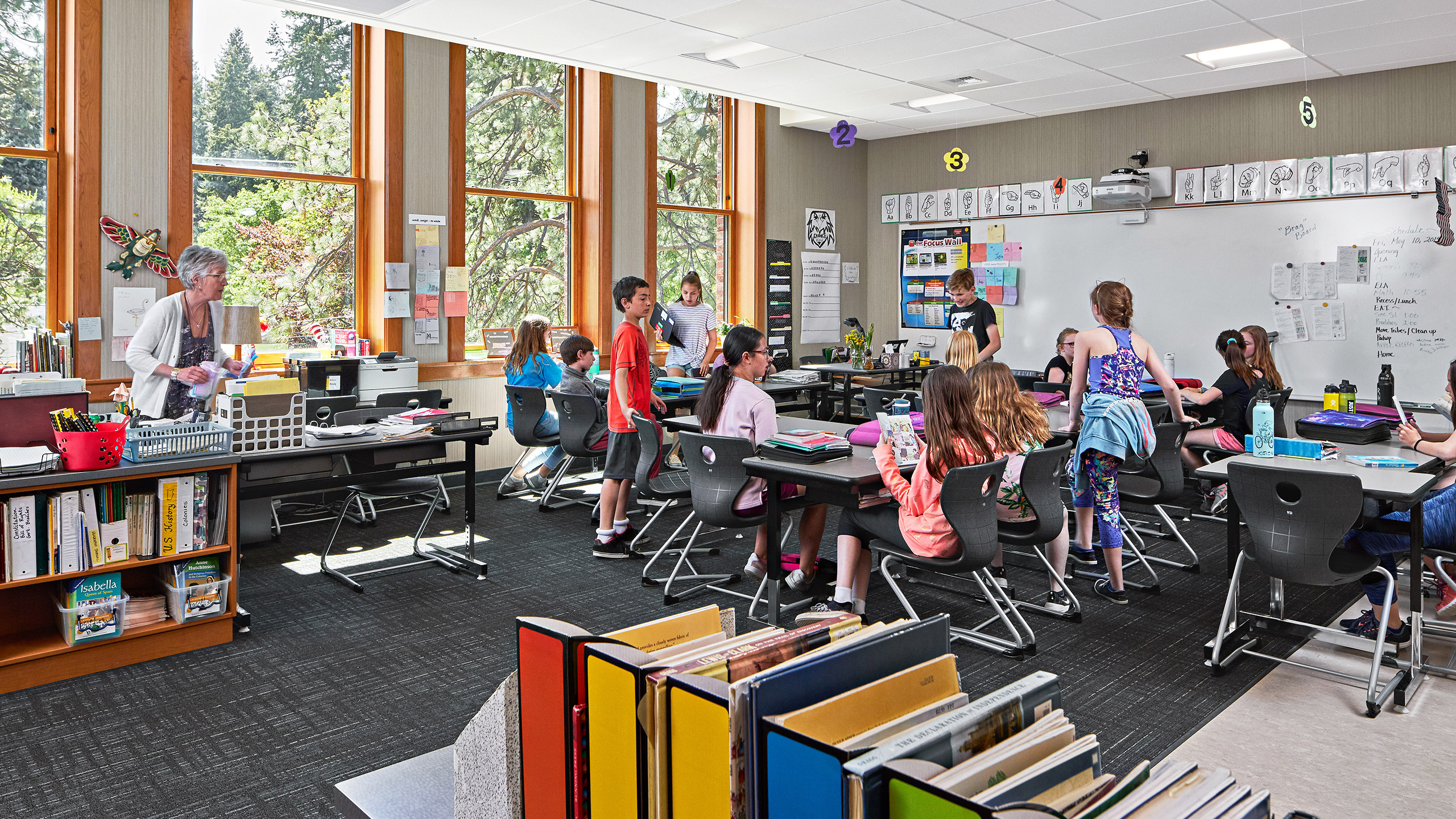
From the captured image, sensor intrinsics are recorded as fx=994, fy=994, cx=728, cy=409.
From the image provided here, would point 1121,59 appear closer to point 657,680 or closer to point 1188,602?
point 1188,602

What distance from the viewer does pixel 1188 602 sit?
4.64 m

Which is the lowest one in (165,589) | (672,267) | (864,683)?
(165,589)

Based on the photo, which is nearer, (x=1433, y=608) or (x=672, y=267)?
(x=1433, y=608)

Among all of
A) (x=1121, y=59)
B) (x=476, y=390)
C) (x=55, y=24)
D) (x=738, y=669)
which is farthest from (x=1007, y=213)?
(x=738, y=669)

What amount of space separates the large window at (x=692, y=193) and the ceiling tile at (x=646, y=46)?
6.23ft

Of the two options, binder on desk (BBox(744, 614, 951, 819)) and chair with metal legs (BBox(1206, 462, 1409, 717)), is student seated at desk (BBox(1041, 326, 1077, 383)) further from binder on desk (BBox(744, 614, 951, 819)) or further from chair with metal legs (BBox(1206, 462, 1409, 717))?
binder on desk (BBox(744, 614, 951, 819))

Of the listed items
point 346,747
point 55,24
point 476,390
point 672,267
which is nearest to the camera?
point 346,747

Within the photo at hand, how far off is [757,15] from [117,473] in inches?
159

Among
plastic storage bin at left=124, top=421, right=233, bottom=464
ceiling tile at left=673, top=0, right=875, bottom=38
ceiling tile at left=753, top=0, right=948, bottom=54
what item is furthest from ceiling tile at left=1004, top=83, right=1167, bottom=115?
plastic storage bin at left=124, top=421, right=233, bottom=464

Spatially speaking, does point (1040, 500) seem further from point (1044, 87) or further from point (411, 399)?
point (1044, 87)

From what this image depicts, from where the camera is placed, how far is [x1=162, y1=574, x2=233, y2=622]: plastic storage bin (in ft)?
12.5

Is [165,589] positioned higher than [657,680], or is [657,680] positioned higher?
[657,680]

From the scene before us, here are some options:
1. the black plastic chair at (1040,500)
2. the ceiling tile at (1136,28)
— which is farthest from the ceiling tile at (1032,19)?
the black plastic chair at (1040,500)

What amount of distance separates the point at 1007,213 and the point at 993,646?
6.17 meters
